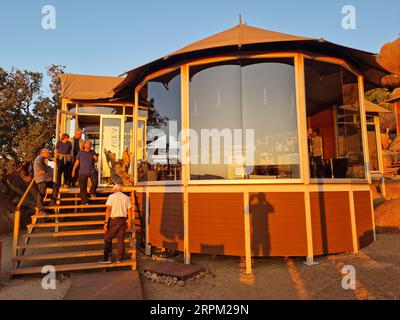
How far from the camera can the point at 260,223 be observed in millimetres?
5691

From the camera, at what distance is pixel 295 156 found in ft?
19.0

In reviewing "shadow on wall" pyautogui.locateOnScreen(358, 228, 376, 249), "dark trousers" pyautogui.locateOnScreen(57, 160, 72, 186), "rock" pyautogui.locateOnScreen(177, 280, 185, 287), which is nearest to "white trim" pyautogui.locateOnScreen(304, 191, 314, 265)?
"shadow on wall" pyautogui.locateOnScreen(358, 228, 376, 249)

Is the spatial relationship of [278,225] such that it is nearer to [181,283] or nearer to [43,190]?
[181,283]

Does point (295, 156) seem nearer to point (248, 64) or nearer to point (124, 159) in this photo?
point (248, 64)

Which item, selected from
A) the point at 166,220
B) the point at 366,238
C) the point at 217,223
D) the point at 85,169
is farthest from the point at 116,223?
the point at 366,238

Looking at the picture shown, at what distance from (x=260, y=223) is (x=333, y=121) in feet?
12.7

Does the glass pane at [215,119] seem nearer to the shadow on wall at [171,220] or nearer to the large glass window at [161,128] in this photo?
the large glass window at [161,128]

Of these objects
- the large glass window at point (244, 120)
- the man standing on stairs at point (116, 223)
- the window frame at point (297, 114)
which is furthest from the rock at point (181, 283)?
the large glass window at point (244, 120)

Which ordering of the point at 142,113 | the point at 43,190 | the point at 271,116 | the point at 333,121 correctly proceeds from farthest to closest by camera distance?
the point at 142,113 < the point at 333,121 < the point at 43,190 < the point at 271,116

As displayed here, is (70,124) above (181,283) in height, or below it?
above

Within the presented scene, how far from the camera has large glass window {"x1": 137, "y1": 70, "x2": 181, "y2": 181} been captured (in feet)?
21.6

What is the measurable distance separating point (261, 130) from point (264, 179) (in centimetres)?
100

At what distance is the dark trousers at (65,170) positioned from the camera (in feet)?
24.9
